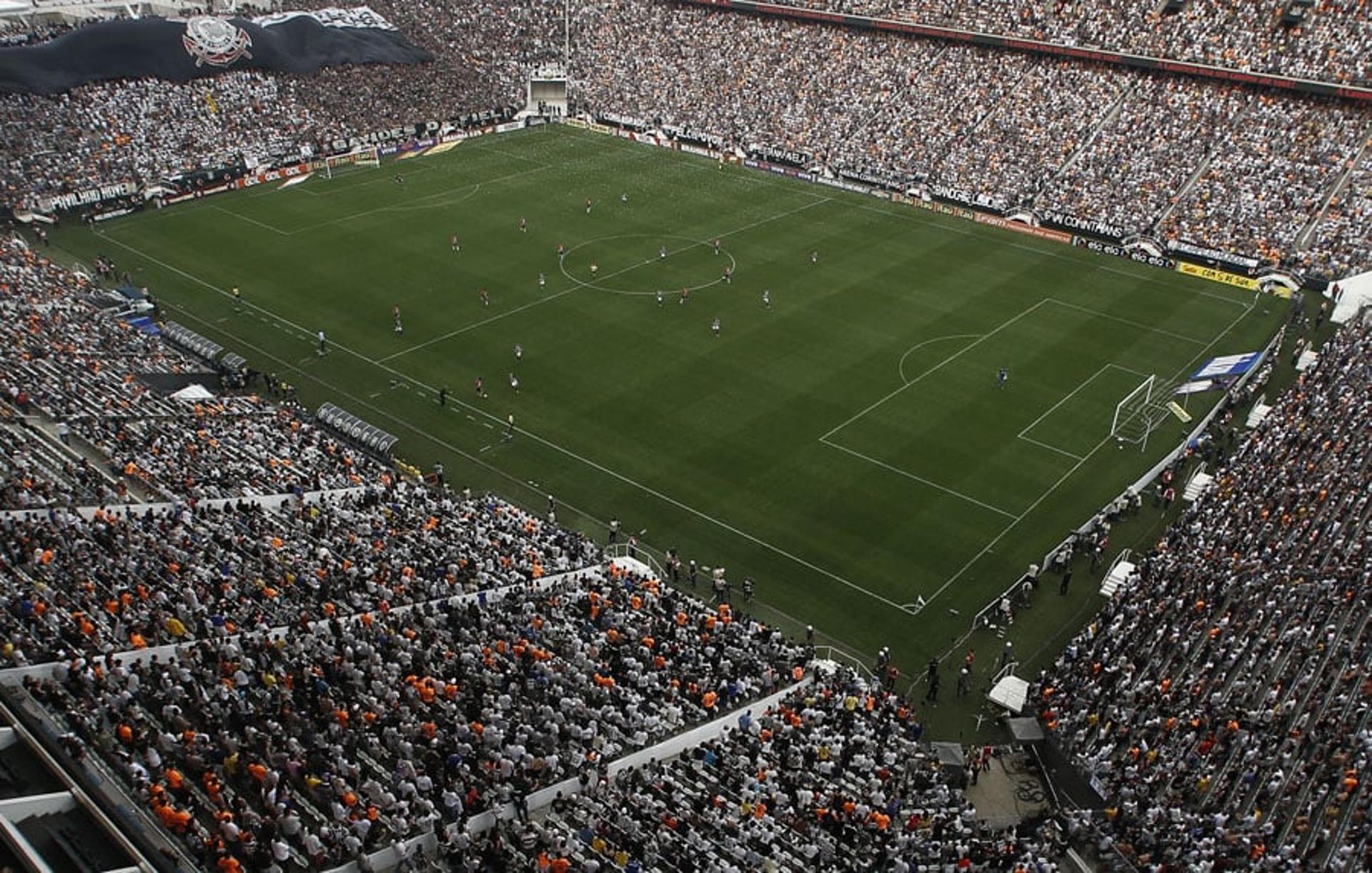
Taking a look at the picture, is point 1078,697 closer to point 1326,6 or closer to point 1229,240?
point 1229,240

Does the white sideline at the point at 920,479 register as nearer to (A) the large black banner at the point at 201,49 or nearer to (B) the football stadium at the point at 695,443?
(B) the football stadium at the point at 695,443

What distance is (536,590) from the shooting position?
34469mm

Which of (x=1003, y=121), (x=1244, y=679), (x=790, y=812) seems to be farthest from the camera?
(x=1003, y=121)

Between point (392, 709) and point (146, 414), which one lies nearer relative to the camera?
point (392, 709)

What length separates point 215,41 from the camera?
8788 cm

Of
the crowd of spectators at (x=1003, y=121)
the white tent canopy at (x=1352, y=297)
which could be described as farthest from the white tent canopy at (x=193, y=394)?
the white tent canopy at (x=1352, y=297)

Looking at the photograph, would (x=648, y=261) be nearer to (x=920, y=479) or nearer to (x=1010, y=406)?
(x=1010, y=406)

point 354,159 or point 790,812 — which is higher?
point 790,812

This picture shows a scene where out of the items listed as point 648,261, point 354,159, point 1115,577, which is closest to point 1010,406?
point 1115,577

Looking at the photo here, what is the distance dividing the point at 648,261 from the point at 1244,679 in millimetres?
43244

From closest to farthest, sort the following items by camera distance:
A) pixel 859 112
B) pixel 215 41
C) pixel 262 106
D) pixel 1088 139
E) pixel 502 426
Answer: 1. pixel 502 426
2. pixel 1088 139
3. pixel 262 106
4. pixel 215 41
5. pixel 859 112

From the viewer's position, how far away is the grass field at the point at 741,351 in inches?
1697

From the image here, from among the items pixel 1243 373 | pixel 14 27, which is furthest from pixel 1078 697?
pixel 14 27

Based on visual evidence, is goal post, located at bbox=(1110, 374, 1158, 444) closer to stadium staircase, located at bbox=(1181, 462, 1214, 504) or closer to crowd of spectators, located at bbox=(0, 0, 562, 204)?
stadium staircase, located at bbox=(1181, 462, 1214, 504)
